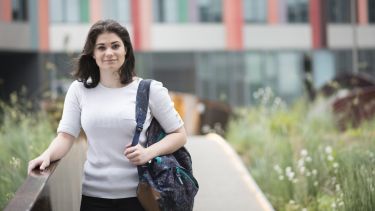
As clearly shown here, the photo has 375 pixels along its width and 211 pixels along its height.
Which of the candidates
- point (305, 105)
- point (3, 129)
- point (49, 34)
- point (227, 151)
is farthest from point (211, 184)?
point (49, 34)

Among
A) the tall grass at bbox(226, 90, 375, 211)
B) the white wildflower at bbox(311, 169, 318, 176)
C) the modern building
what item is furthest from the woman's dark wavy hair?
the modern building

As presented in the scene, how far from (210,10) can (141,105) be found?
20319 mm

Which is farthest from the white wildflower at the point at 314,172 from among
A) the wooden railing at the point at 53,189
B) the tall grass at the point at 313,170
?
the wooden railing at the point at 53,189

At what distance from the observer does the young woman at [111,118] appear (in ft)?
8.75

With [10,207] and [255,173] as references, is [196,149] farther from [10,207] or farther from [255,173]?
[10,207]

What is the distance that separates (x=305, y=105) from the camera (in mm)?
11945

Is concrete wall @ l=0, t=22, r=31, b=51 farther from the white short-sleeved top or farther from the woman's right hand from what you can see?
the white short-sleeved top

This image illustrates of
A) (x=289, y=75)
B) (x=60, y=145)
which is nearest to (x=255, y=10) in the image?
(x=289, y=75)

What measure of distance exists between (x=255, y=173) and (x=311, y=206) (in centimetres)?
113

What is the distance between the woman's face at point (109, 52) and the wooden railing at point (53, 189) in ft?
1.72

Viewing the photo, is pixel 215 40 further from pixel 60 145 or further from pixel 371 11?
pixel 60 145

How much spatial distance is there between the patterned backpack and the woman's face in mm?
128

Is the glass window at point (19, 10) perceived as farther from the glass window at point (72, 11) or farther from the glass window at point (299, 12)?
the glass window at point (299, 12)

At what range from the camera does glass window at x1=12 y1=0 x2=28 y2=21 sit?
21.2 metres
